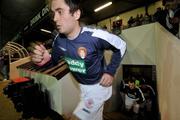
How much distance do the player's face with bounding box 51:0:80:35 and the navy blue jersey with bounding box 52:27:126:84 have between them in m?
0.07

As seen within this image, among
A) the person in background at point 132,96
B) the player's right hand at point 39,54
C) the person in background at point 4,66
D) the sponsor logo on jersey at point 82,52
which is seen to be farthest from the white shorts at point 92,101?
the person in background at point 4,66

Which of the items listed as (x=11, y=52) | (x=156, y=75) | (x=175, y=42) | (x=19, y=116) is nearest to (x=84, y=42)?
(x=175, y=42)

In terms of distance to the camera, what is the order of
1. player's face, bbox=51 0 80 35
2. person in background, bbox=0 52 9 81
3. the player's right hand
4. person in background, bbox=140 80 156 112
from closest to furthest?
player's face, bbox=51 0 80 35, the player's right hand, person in background, bbox=140 80 156 112, person in background, bbox=0 52 9 81

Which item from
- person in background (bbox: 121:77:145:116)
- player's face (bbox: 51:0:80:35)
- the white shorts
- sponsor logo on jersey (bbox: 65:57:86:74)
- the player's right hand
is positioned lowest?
person in background (bbox: 121:77:145:116)

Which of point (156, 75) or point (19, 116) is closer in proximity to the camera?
point (156, 75)

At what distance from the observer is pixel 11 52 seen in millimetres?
4859

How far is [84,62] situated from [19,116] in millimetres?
1516

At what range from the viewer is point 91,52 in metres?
1.05

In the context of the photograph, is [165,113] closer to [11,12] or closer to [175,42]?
[175,42]

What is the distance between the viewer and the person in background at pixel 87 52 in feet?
3.40

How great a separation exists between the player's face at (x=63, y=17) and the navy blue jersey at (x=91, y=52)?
7 centimetres

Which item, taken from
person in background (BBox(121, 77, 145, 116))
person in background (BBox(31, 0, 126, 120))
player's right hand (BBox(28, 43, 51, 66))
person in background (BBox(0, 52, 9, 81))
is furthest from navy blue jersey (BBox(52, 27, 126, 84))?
person in background (BBox(0, 52, 9, 81))

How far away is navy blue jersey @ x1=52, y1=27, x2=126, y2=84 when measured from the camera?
1.05 m

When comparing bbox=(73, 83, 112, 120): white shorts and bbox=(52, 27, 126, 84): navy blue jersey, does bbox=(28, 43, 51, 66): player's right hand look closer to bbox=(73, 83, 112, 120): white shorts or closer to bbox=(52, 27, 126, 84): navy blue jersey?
bbox=(52, 27, 126, 84): navy blue jersey
